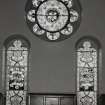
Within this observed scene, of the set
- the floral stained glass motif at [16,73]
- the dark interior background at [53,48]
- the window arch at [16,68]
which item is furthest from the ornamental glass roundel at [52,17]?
the floral stained glass motif at [16,73]

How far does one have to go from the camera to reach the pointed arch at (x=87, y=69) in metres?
8.09

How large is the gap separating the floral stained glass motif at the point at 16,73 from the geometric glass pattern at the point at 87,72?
56.9 inches

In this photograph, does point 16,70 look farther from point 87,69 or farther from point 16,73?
point 87,69

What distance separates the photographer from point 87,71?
8219mm

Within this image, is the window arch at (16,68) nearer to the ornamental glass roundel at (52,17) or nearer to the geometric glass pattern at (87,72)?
the ornamental glass roundel at (52,17)

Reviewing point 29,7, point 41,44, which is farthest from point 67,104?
point 29,7

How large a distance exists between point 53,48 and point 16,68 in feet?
3.76

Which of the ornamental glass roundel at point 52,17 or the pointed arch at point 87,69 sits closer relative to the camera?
the pointed arch at point 87,69

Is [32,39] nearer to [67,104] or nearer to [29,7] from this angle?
[29,7]

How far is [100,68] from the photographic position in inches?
318

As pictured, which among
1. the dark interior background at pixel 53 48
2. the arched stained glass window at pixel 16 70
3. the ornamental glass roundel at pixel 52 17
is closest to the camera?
the dark interior background at pixel 53 48

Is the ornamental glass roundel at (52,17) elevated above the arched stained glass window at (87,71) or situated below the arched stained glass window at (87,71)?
above

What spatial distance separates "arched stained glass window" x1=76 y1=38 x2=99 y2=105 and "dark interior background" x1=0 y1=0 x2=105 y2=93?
0.20 metres

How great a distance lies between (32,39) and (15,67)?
891mm
